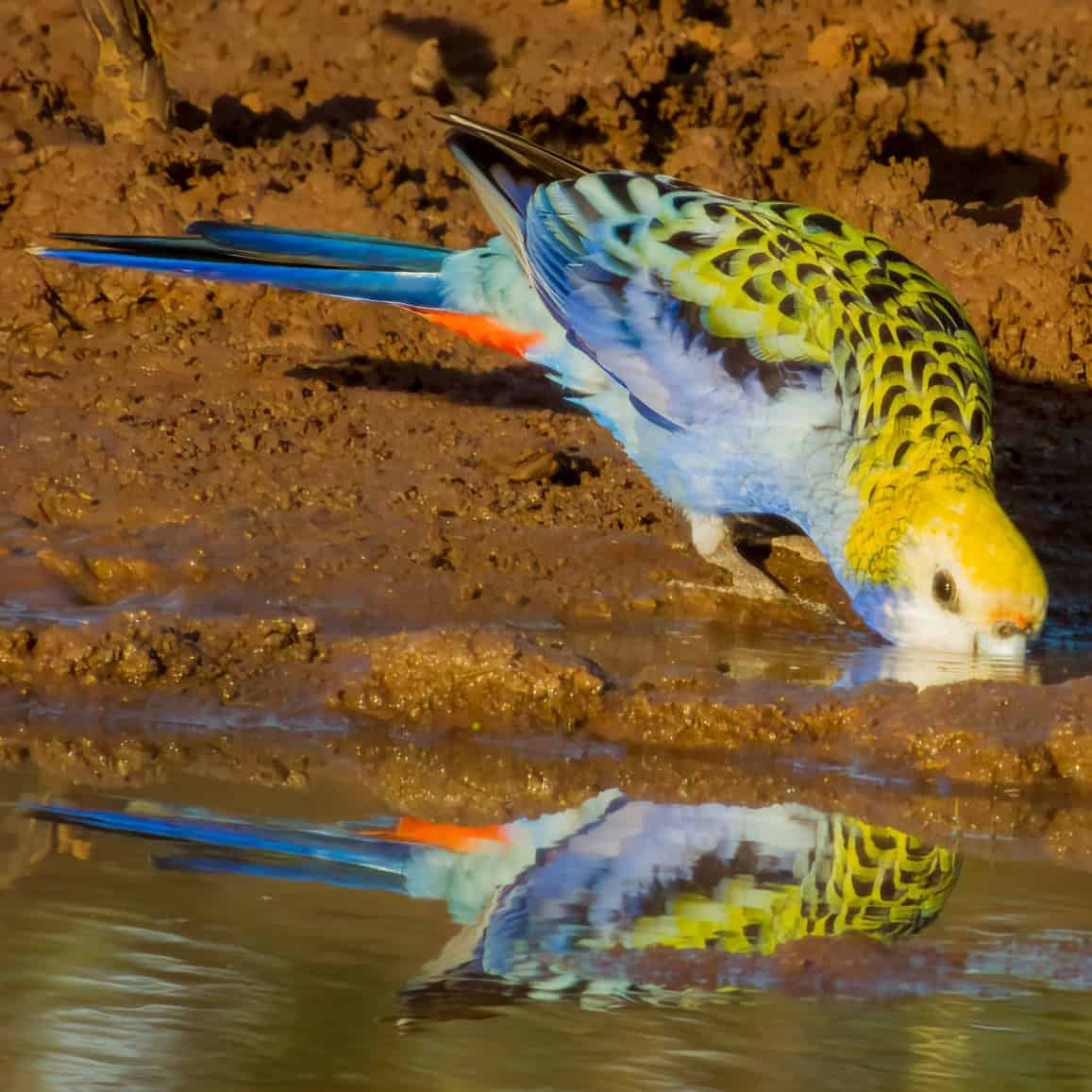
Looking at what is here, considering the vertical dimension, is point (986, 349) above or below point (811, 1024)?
above

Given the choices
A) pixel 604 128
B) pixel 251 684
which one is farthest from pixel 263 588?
pixel 604 128

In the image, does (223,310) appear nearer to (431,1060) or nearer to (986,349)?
(986,349)

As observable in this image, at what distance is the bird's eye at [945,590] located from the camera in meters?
5.06

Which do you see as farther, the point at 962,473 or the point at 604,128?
the point at 604,128

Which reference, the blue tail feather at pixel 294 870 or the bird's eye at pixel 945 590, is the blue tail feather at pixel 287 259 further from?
the blue tail feather at pixel 294 870

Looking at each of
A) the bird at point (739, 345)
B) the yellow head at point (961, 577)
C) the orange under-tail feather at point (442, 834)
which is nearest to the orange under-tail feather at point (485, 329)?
the bird at point (739, 345)

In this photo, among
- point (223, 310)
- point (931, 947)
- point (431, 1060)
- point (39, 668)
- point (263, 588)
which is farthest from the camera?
point (223, 310)

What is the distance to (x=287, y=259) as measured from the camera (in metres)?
6.18

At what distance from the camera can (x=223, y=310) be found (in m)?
7.16

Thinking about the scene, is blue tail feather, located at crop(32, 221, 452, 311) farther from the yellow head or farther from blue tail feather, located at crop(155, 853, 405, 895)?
blue tail feather, located at crop(155, 853, 405, 895)

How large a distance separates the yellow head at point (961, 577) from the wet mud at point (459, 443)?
0.49ft

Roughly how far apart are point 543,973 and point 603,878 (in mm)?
493

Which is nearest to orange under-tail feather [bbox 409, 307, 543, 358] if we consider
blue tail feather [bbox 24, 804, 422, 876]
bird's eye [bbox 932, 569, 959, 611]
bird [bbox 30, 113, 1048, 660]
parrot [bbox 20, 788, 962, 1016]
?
bird [bbox 30, 113, 1048, 660]

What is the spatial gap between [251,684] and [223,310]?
A: 277cm
